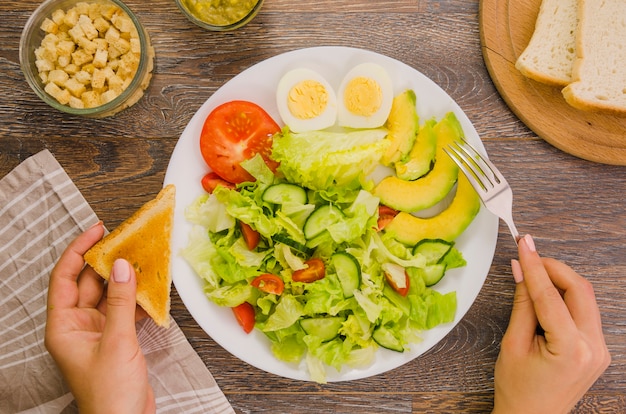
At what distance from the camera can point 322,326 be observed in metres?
1.82

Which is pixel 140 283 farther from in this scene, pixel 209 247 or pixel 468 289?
pixel 468 289

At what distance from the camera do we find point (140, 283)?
1814 mm

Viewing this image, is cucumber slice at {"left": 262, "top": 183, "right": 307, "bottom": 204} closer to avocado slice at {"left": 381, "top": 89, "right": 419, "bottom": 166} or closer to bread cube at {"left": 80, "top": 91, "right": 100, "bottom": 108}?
avocado slice at {"left": 381, "top": 89, "right": 419, "bottom": 166}

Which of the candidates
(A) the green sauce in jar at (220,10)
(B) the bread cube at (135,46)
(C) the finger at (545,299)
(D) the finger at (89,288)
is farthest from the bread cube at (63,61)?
(C) the finger at (545,299)

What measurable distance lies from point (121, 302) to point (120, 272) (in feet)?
0.29

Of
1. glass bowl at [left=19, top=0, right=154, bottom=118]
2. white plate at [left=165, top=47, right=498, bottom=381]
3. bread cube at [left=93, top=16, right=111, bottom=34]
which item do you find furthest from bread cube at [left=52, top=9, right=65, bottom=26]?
white plate at [left=165, top=47, right=498, bottom=381]

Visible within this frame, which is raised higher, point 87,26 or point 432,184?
point 87,26

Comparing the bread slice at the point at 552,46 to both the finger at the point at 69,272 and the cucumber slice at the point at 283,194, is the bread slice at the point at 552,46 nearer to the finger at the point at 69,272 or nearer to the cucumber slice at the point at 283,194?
the cucumber slice at the point at 283,194

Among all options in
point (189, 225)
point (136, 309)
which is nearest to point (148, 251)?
point (189, 225)

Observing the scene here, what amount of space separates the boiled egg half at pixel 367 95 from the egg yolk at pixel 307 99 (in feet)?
0.21

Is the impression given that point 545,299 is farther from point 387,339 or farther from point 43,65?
point 43,65

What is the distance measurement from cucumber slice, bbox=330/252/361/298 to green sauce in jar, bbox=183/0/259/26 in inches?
33.7

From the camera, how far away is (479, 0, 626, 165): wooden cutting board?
1.98 metres

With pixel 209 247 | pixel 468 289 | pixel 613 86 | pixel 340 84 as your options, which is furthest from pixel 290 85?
pixel 613 86
